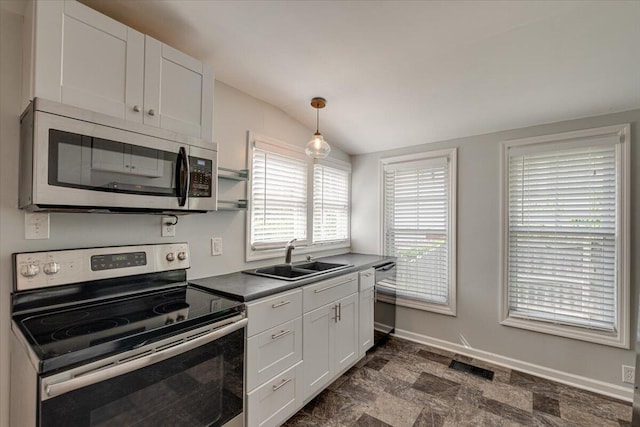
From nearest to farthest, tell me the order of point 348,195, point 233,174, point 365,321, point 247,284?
point 247,284 < point 233,174 < point 365,321 < point 348,195

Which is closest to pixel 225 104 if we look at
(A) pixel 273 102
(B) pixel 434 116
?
(A) pixel 273 102

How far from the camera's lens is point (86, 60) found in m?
1.29

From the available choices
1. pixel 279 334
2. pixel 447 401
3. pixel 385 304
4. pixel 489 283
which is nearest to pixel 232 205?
pixel 279 334

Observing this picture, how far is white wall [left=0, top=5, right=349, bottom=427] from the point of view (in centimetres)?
134

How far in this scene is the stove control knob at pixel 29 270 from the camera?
4.31ft

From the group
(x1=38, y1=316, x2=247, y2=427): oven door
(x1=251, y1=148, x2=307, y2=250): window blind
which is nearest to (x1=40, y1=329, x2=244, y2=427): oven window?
(x1=38, y1=316, x2=247, y2=427): oven door

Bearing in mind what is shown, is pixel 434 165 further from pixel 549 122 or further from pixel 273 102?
pixel 273 102

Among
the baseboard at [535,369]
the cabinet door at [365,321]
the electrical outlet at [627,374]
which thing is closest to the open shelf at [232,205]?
the cabinet door at [365,321]

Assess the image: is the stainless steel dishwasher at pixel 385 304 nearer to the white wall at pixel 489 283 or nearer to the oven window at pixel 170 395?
the white wall at pixel 489 283

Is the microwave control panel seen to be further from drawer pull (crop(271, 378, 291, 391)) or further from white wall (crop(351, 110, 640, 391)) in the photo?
white wall (crop(351, 110, 640, 391))

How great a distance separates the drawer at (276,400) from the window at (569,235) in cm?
204

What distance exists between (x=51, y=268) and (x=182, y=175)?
719 millimetres

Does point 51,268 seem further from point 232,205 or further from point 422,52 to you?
point 422,52

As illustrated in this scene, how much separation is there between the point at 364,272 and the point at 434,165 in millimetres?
1375
